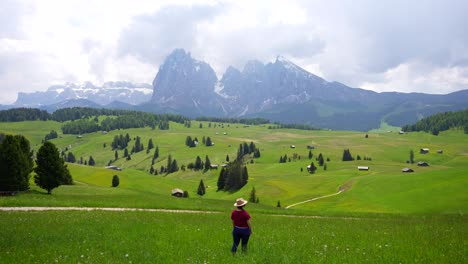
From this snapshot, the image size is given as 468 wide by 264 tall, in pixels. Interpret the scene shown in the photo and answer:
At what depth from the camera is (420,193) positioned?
8412 cm

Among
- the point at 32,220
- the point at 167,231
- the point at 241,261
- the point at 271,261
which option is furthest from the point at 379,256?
the point at 32,220

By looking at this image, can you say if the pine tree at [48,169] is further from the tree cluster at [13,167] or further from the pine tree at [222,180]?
the pine tree at [222,180]

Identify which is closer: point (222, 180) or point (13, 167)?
point (13, 167)

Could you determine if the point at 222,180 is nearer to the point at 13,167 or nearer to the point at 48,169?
the point at 48,169

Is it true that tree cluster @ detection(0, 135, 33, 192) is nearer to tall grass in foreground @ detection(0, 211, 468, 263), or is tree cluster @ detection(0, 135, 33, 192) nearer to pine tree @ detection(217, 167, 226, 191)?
tall grass in foreground @ detection(0, 211, 468, 263)

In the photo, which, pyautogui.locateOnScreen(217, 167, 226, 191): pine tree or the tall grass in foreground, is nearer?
the tall grass in foreground

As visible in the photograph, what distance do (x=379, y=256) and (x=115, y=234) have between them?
14124 millimetres

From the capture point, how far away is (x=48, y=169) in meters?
63.0

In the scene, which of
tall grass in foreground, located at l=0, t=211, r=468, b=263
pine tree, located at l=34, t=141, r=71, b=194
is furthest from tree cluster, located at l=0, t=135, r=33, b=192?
tall grass in foreground, located at l=0, t=211, r=468, b=263

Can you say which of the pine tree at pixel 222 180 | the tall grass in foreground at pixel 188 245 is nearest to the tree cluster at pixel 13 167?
the tall grass in foreground at pixel 188 245

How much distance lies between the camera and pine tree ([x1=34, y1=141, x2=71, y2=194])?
2457 inches

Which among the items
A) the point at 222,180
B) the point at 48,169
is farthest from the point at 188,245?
the point at 222,180

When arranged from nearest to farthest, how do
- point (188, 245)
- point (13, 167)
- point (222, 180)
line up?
point (188, 245) → point (13, 167) → point (222, 180)

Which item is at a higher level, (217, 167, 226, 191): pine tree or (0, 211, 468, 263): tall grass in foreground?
(0, 211, 468, 263): tall grass in foreground
